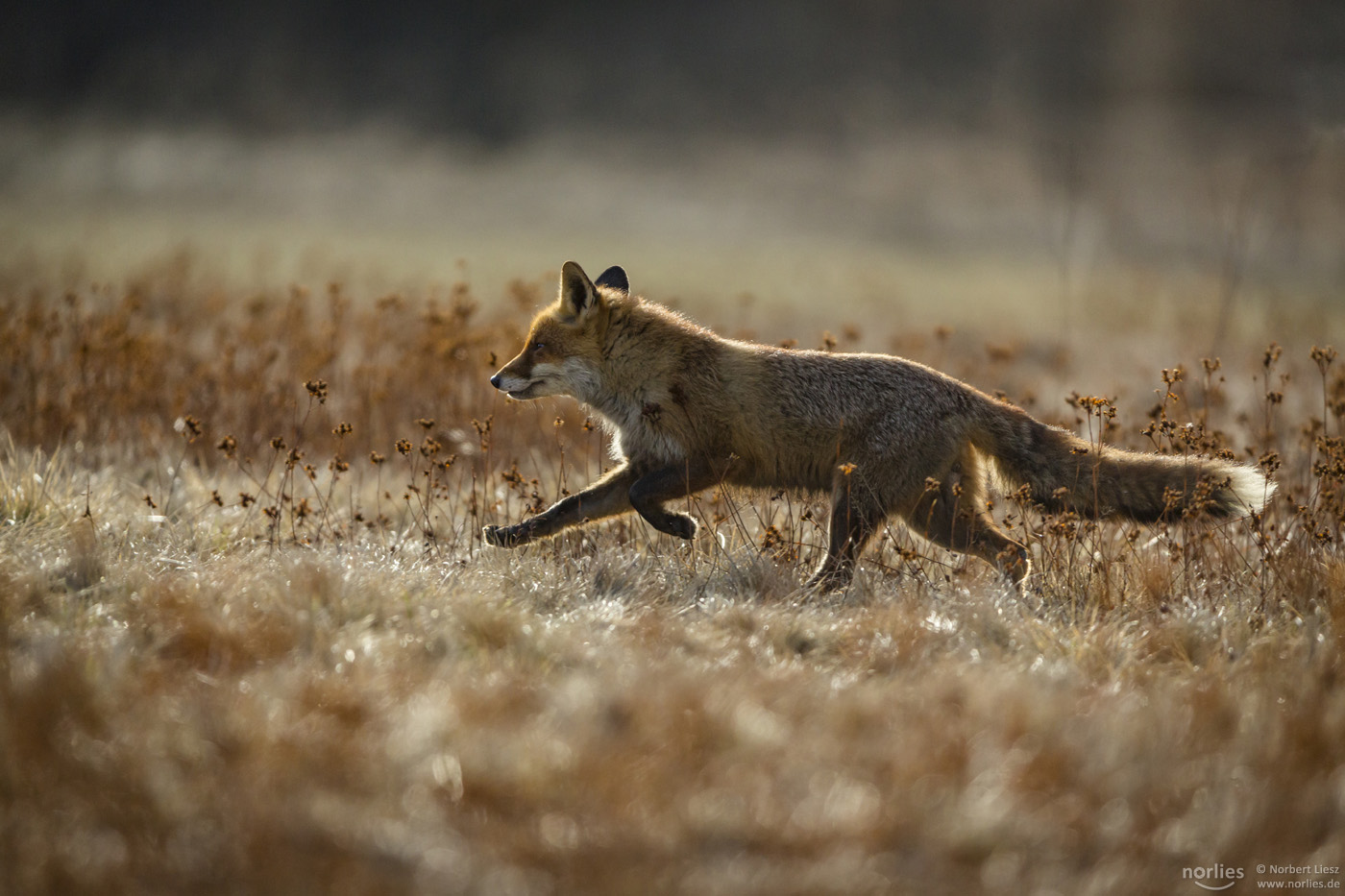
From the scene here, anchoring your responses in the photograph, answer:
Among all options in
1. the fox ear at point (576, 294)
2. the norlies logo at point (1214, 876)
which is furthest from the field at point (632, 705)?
the fox ear at point (576, 294)

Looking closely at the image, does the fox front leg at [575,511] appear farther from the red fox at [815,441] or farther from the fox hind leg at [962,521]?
the fox hind leg at [962,521]

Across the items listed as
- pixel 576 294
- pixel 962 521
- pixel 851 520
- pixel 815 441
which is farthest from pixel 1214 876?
pixel 576 294

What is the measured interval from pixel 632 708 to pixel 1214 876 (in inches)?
66.0

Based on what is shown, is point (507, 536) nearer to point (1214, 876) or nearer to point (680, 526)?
point (680, 526)

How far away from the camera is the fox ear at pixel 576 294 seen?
575cm

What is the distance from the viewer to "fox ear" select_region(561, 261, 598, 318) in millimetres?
5754

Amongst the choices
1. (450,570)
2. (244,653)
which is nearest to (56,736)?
(244,653)

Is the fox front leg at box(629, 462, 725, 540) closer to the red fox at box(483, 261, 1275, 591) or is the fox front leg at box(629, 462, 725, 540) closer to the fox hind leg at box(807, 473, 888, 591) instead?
the red fox at box(483, 261, 1275, 591)

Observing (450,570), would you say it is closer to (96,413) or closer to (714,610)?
(714,610)

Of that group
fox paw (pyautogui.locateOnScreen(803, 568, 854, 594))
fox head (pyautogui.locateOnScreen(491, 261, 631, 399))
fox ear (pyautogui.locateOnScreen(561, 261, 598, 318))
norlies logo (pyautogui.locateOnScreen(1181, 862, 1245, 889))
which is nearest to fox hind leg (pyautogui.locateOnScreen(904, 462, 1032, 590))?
fox paw (pyautogui.locateOnScreen(803, 568, 854, 594))

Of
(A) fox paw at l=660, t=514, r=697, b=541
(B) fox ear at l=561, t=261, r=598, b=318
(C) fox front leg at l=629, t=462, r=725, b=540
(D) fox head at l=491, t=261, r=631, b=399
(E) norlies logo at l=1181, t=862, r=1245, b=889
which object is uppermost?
(B) fox ear at l=561, t=261, r=598, b=318

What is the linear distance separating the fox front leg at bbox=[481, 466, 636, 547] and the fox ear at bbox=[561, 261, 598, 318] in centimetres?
96

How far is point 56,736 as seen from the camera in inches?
115

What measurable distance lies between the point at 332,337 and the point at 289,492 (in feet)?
7.80
